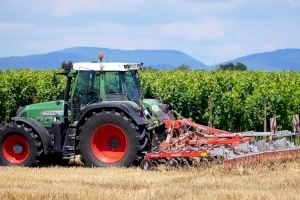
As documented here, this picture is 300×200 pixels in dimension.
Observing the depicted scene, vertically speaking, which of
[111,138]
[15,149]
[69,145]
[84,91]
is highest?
[84,91]

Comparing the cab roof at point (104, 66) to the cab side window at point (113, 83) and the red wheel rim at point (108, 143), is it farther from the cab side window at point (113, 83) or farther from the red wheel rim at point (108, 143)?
the red wheel rim at point (108, 143)

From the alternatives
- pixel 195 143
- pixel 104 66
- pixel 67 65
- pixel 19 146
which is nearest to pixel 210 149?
pixel 195 143

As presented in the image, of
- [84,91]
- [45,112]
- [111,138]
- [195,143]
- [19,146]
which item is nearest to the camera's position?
[195,143]

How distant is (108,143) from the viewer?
11.9 m

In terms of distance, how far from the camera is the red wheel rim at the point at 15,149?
1228 cm

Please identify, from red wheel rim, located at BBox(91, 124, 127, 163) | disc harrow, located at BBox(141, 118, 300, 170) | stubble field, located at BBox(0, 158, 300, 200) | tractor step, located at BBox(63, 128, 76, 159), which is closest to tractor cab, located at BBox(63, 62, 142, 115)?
tractor step, located at BBox(63, 128, 76, 159)

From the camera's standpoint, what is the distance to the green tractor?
11.6 metres

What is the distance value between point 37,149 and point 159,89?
10384 millimetres

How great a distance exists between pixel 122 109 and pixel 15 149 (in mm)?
2385

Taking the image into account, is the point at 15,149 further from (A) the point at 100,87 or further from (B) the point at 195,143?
(B) the point at 195,143

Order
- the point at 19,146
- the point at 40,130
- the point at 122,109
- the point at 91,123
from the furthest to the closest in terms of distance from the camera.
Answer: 1. the point at 19,146
2. the point at 40,130
3. the point at 91,123
4. the point at 122,109

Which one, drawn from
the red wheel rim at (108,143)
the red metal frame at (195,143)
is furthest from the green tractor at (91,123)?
the red metal frame at (195,143)

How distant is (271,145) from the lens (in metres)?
11.7

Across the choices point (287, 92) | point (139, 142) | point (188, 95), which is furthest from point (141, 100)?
point (287, 92)
